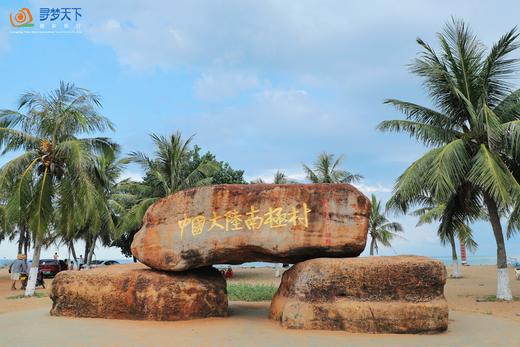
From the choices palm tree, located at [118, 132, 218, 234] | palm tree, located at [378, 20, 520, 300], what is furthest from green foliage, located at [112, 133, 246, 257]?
palm tree, located at [378, 20, 520, 300]

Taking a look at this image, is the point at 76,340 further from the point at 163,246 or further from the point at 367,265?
the point at 367,265

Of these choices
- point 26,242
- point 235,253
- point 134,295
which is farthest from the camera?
point 26,242

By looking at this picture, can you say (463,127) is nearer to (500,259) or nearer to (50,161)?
(500,259)

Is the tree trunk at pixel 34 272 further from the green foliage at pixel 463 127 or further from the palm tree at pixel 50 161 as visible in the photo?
the green foliage at pixel 463 127

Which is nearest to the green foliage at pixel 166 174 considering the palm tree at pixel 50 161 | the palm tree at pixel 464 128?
the palm tree at pixel 50 161

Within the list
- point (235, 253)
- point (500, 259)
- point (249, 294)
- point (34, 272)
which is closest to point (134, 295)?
point (235, 253)

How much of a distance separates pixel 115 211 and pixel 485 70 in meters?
20.6

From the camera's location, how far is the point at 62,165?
15.6 m

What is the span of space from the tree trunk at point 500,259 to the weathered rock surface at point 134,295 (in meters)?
9.37

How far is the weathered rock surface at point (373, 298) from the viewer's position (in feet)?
26.7

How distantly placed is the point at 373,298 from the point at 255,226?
2784 millimetres

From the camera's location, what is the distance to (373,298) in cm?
834

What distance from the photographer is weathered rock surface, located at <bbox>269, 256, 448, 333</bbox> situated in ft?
26.7

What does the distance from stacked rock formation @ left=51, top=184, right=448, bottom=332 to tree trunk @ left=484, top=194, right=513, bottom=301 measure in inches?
282
